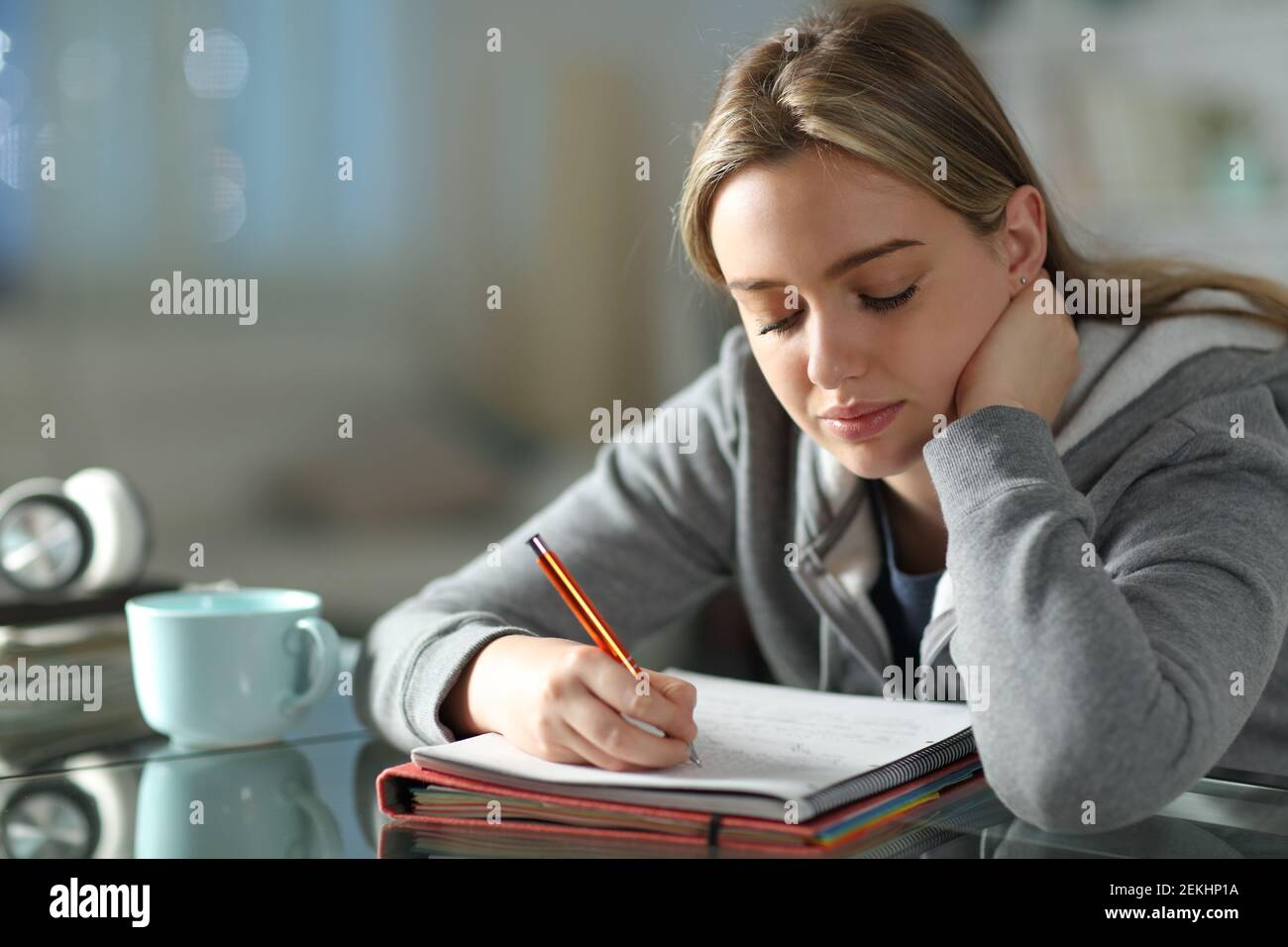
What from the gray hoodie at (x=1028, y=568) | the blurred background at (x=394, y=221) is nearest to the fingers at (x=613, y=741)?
the gray hoodie at (x=1028, y=568)

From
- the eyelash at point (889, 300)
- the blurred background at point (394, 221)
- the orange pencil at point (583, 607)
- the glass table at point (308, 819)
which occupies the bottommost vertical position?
the glass table at point (308, 819)

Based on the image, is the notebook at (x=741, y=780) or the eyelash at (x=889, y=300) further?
the eyelash at (x=889, y=300)

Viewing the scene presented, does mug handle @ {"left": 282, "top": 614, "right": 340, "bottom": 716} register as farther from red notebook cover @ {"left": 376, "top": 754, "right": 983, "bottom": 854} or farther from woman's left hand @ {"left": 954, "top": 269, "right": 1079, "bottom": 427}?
woman's left hand @ {"left": 954, "top": 269, "right": 1079, "bottom": 427}

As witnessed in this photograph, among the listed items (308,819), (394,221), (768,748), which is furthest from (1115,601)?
(394,221)

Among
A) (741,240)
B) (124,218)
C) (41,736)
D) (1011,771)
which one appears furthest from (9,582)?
(124,218)

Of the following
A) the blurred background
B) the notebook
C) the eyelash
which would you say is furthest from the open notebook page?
the blurred background

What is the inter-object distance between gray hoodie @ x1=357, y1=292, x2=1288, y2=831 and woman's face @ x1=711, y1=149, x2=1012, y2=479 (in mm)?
66

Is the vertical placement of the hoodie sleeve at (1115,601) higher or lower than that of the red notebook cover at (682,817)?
higher

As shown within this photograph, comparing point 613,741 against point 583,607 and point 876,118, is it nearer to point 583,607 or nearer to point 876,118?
point 583,607

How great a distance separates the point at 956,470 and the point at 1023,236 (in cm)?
24

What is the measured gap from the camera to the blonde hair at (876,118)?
87cm

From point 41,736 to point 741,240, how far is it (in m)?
0.60

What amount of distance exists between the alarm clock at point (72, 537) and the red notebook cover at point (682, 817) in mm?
479

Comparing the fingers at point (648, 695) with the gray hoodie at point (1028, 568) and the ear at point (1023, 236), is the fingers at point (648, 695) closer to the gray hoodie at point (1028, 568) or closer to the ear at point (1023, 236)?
the gray hoodie at point (1028, 568)
